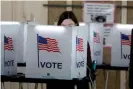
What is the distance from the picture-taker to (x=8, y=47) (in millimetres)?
2451

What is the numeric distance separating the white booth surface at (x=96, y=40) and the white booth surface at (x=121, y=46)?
17 cm

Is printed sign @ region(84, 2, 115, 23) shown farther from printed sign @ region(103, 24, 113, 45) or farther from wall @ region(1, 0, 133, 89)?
wall @ region(1, 0, 133, 89)

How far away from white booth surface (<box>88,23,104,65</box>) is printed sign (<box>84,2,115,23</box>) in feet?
0.96

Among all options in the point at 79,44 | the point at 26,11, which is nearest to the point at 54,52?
the point at 79,44

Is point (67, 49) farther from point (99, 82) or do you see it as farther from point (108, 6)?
point (99, 82)

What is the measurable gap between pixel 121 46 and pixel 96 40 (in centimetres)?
26

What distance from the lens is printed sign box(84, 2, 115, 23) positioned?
12.4ft

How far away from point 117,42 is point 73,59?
46.8 inches

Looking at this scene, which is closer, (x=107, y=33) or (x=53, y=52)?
(x=53, y=52)

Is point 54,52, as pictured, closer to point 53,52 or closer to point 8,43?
point 53,52

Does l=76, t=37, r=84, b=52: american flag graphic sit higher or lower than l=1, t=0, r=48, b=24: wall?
lower

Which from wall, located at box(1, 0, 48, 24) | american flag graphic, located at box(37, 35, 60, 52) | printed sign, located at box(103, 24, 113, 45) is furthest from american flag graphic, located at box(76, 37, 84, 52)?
wall, located at box(1, 0, 48, 24)

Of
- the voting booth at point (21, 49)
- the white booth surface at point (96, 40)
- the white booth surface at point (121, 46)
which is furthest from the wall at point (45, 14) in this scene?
the voting booth at point (21, 49)

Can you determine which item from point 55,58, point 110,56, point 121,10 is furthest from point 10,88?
point 121,10
